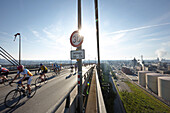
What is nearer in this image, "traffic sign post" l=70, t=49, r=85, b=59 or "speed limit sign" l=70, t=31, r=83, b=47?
→ "traffic sign post" l=70, t=49, r=85, b=59

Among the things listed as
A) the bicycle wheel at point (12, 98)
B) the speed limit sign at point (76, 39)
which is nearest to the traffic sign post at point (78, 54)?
the speed limit sign at point (76, 39)

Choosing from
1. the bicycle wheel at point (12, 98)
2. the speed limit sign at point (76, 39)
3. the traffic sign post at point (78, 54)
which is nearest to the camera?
the traffic sign post at point (78, 54)

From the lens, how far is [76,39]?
3.14 m

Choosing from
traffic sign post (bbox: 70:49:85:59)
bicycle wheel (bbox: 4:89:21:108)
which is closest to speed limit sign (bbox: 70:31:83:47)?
traffic sign post (bbox: 70:49:85:59)

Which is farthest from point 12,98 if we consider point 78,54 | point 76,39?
point 76,39

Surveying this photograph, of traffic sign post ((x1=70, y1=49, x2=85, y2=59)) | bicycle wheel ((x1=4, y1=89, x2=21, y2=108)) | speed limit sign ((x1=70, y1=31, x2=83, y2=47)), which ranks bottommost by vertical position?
bicycle wheel ((x1=4, y1=89, x2=21, y2=108))

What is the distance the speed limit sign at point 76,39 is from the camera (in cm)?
306

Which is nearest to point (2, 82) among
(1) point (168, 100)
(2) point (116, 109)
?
(2) point (116, 109)

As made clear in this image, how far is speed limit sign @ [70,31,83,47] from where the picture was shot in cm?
306

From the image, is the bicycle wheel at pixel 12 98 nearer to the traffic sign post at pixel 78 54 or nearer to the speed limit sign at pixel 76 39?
the traffic sign post at pixel 78 54

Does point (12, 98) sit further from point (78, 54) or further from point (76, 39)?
point (76, 39)

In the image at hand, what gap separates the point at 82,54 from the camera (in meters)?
2.96

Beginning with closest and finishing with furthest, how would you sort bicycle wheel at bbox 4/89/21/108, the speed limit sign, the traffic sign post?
the traffic sign post → the speed limit sign → bicycle wheel at bbox 4/89/21/108

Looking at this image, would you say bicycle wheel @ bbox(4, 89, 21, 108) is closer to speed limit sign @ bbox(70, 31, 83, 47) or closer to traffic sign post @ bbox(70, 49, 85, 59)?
traffic sign post @ bbox(70, 49, 85, 59)
